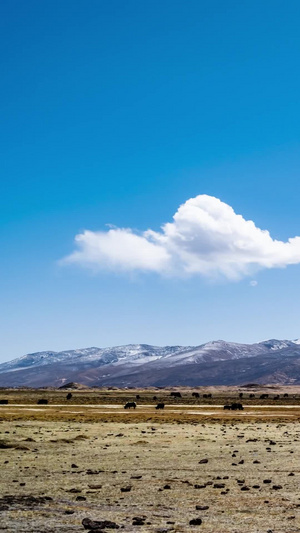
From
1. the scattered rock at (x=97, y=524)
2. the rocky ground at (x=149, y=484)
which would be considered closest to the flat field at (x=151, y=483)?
the rocky ground at (x=149, y=484)

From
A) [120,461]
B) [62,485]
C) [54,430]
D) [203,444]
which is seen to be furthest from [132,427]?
[62,485]

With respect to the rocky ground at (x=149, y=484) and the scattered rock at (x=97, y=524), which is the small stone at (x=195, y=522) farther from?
the scattered rock at (x=97, y=524)

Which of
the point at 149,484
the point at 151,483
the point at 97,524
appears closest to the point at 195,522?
the point at 97,524

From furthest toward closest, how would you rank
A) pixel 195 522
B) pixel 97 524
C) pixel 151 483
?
pixel 151 483, pixel 195 522, pixel 97 524

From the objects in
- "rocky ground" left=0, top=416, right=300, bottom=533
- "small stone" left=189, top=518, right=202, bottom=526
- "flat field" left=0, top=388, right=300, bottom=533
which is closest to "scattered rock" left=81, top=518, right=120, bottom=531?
"rocky ground" left=0, top=416, right=300, bottom=533

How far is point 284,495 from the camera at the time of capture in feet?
69.4

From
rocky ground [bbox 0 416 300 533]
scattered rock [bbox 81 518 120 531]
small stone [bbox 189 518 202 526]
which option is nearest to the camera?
scattered rock [bbox 81 518 120 531]

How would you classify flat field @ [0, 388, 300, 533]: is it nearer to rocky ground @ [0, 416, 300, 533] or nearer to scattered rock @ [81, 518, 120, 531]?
rocky ground @ [0, 416, 300, 533]

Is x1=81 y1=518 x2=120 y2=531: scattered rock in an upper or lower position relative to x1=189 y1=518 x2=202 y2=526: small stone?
upper

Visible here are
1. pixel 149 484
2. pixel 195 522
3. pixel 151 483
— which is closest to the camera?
pixel 195 522

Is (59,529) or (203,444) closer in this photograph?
(59,529)

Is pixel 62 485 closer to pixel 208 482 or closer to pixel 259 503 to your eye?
pixel 208 482

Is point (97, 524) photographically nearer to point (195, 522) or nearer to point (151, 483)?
point (195, 522)

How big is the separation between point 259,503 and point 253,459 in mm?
14249
